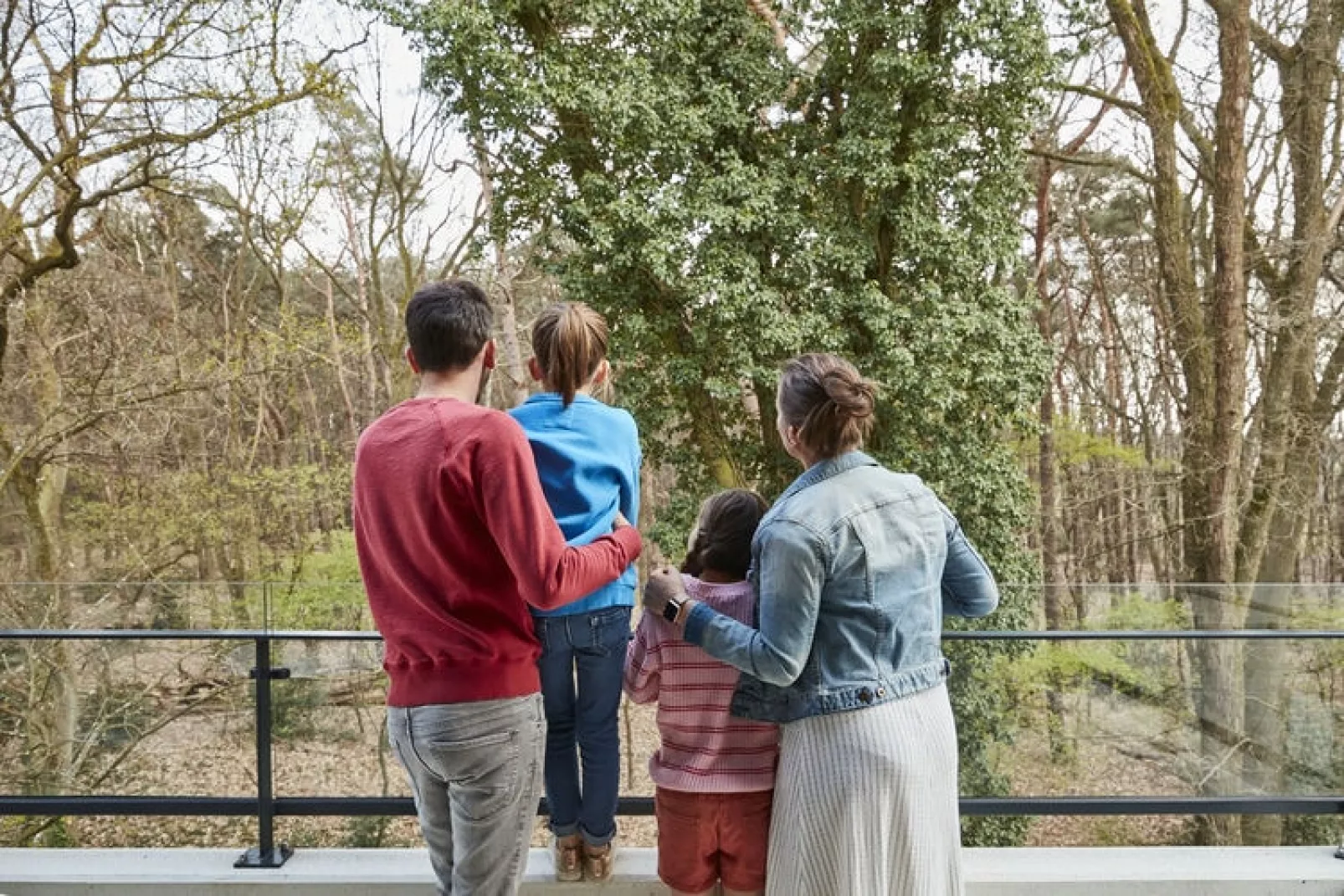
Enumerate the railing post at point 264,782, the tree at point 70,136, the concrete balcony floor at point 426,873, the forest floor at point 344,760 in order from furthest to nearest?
the tree at point 70,136, the forest floor at point 344,760, the railing post at point 264,782, the concrete balcony floor at point 426,873

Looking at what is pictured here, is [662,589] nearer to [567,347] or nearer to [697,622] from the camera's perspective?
[697,622]

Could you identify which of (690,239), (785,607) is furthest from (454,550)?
(690,239)

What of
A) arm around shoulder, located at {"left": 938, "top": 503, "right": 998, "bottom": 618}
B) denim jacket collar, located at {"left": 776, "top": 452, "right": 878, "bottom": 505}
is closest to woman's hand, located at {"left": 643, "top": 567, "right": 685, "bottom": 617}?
denim jacket collar, located at {"left": 776, "top": 452, "right": 878, "bottom": 505}

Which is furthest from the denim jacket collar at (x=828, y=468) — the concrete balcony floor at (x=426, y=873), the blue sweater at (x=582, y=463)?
the concrete balcony floor at (x=426, y=873)

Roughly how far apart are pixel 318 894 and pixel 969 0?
36.4 feet

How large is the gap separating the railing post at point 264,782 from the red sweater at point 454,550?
116 centimetres

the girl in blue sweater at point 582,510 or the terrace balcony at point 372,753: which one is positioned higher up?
the girl in blue sweater at point 582,510

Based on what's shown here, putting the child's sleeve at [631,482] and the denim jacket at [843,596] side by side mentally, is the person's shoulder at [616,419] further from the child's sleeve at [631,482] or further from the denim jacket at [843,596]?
the denim jacket at [843,596]

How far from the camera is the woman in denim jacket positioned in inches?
62.0

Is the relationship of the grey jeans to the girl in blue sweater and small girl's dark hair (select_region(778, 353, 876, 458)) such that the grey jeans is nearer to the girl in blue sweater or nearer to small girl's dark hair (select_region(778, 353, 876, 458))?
the girl in blue sweater

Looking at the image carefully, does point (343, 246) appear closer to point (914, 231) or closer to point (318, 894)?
point (914, 231)

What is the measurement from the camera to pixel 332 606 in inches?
161

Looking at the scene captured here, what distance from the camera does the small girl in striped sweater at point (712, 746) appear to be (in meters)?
1.81

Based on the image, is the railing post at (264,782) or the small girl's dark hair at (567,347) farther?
the railing post at (264,782)
